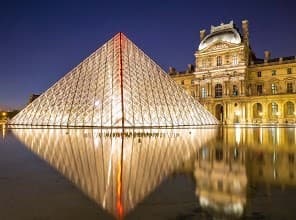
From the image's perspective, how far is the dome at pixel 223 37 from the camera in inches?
2100

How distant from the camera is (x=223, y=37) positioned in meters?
54.1

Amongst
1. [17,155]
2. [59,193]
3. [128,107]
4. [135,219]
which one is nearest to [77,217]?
[135,219]

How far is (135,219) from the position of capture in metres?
3.96

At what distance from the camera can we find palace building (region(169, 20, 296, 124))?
4950cm

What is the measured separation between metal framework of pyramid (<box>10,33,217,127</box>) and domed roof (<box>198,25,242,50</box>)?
25058mm

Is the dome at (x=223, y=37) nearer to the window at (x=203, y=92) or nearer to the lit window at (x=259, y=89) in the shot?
the window at (x=203, y=92)

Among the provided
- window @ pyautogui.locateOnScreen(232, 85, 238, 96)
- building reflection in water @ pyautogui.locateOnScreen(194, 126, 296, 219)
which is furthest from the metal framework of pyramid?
window @ pyautogui.locateOnScreen(232, 85, 238, 96)

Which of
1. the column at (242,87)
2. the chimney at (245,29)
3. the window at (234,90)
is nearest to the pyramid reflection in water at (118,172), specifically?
the column at (242,87)

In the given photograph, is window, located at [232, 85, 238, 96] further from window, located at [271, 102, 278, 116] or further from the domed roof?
the domed roof

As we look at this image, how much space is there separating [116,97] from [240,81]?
30918mm

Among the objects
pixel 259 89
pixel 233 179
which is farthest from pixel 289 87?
pixel 233 179

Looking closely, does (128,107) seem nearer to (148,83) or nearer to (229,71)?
(148,83)

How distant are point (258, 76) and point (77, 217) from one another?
52.2 metres

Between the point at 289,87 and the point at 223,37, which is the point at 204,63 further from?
the point at 289,87
